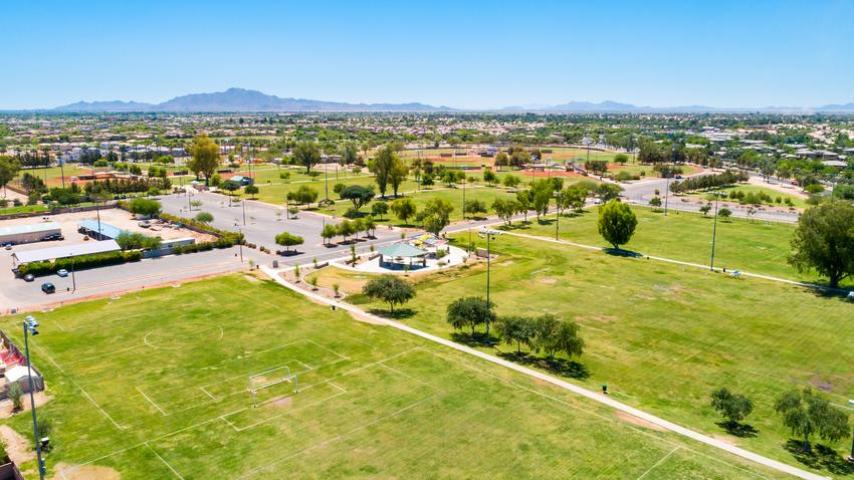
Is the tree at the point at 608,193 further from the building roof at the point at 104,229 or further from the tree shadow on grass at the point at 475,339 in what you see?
the building roof at the point at 104,229

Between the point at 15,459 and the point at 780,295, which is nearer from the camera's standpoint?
the point at 15,459

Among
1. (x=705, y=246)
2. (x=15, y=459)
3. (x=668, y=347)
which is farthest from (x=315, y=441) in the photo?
(x=705, y=246)

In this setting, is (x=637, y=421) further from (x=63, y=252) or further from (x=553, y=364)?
(x=63, y=252)

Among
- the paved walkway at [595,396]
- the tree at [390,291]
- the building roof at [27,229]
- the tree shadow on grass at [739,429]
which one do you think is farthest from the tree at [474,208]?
the tree shadow on grass at [739,429]

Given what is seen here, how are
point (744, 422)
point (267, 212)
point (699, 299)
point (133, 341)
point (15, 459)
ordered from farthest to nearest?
point (267, 212), point (699, 299), point (133, 341), point (744, 422), point (15, 459)

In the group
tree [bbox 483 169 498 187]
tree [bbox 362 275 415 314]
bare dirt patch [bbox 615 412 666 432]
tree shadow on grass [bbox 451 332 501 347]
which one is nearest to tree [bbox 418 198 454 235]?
tree [bbox 362 275 415 314]

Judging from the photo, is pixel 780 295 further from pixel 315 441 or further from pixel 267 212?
pixel 267 212

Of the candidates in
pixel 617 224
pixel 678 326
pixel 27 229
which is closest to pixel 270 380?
pixel 678 326
